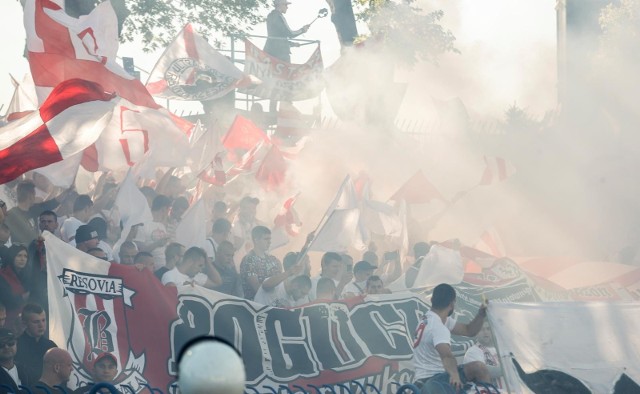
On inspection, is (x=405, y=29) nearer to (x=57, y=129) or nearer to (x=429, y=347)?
(x=57, y=129)

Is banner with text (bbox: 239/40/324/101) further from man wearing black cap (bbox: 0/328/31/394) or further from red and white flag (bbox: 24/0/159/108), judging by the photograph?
Result: man wearing black cap (bbox: 0/328/31/394)

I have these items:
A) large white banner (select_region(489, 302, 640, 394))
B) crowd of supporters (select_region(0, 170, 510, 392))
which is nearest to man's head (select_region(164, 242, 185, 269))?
crowd of supporters (select_region(0, 170, 510, 392))

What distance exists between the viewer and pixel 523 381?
5.93m

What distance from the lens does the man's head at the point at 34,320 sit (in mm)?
5852

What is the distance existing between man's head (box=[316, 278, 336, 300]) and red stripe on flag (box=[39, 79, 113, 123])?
2232 millimetres

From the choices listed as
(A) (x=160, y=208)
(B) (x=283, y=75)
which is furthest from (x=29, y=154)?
(B) (x=283, y=75)

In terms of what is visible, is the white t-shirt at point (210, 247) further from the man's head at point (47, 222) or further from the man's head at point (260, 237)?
the man's head at point (47, 222)

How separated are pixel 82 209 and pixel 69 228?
249mm

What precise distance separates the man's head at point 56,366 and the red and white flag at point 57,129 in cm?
138

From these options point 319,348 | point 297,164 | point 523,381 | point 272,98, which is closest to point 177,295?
point 319,348

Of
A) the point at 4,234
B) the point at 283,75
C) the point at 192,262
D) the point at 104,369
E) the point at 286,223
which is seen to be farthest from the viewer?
the point at 283,75

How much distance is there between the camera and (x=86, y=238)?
7.08m

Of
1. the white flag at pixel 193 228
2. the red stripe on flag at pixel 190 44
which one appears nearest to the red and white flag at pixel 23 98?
the red stripe on flag at pixel 190 44

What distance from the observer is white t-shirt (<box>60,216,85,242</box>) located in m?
7.60
